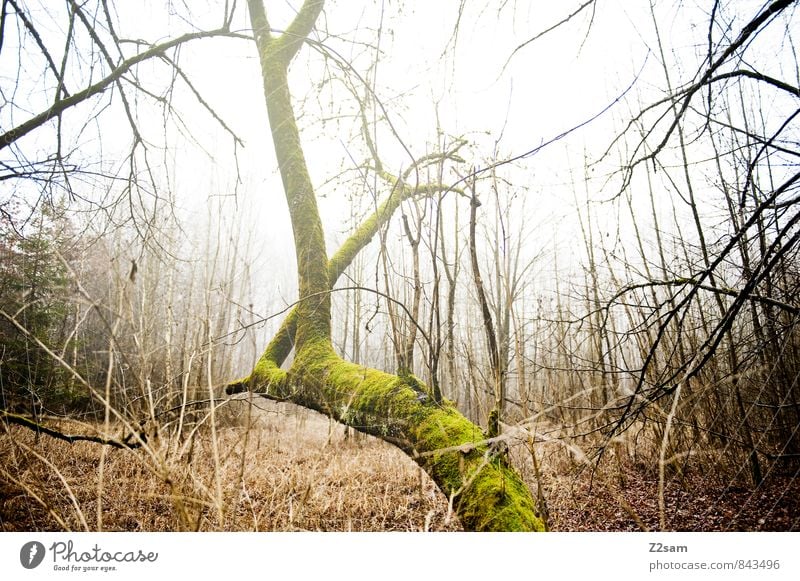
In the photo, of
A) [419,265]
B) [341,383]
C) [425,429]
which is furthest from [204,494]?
[419,265]

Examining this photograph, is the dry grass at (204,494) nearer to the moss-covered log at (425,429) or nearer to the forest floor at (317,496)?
the forest floor at (317,496)

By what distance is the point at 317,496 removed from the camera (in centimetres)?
154

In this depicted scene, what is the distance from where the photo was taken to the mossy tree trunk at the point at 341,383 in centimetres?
108

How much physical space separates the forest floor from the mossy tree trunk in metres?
0.15

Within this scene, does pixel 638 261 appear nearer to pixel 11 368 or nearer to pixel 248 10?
pixel 248 10

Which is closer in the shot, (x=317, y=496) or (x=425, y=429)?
(x=425, y=429)
